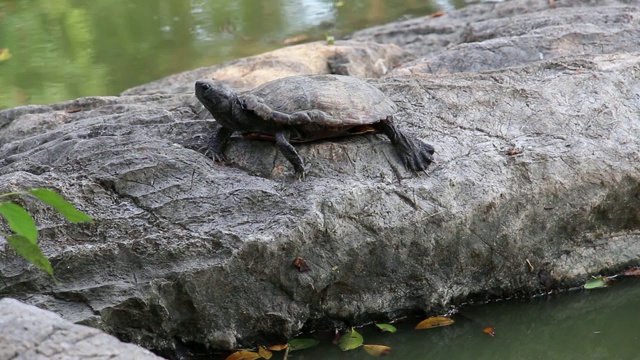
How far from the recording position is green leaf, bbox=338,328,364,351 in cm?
415

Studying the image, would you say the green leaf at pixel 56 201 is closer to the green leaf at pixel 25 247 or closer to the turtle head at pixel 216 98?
the green leaf at pixel 25 247

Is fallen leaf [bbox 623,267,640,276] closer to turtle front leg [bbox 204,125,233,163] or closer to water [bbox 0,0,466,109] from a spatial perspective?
turtle front leg [bbox 204,125,233,163]

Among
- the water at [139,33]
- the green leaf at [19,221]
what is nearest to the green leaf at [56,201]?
the green leaf at [19,221]

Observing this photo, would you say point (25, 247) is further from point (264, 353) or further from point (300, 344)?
point (300, 344)

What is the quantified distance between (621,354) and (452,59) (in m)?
3.07

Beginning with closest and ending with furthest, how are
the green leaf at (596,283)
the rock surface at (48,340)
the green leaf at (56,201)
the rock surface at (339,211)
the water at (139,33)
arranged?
the green leaf at (56,201), the rock surface at (48,340), the rock surface at (339,211), the green leaf at (596,283), the water at (139,33)

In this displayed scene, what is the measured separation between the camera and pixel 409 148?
4316 millimetres

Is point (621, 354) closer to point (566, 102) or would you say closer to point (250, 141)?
point (566, 102)

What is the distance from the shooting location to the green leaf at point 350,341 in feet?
13.6

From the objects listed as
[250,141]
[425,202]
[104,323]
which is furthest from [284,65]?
[104,323]

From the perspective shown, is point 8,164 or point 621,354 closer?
point 621,354

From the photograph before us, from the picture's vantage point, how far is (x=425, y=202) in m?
4.25

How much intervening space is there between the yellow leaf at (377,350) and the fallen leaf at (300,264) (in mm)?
501

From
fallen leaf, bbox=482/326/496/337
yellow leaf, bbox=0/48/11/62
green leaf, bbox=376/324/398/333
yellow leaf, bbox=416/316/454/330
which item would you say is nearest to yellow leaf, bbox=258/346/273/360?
green leaf, bbox=376/324/398/333
